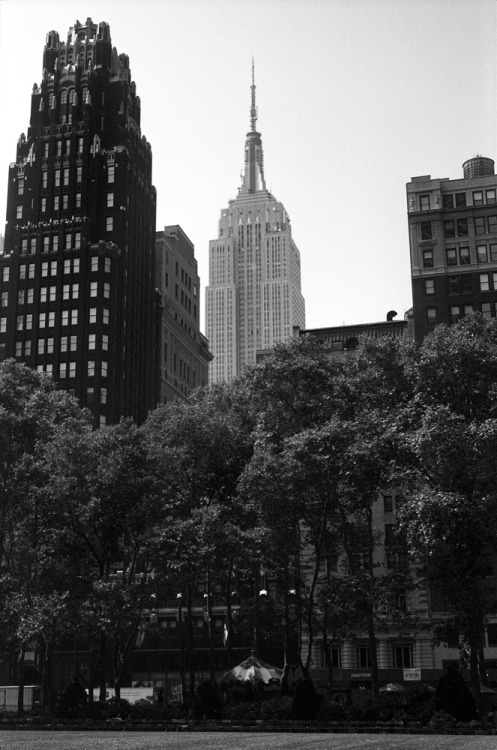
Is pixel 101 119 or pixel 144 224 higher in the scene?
pixel 101 119

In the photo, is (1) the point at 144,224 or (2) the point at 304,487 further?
(1) the point at 144,224

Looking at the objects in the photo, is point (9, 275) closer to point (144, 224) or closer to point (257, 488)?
point (144, 224)

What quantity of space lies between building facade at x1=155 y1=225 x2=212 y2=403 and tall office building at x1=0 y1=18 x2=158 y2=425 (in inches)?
288

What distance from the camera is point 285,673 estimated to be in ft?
164

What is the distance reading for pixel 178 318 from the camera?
548ft

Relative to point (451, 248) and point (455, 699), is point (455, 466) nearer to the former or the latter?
point (455, 699)

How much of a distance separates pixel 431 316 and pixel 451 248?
7.92 metres

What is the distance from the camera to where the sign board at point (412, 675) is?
74.6m

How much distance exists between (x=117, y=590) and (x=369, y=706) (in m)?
14.2

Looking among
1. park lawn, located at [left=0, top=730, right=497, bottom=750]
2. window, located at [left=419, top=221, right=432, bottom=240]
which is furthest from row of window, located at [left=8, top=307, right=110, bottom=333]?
park lawn, located at [left=0, top=730, right=497, bottom=750]

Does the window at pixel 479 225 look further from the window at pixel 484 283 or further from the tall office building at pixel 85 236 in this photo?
the tall office building at pixel 85 236

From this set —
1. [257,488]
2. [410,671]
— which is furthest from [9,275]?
[257,488]

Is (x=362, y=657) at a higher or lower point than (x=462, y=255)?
lower

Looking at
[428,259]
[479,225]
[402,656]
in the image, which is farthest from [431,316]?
[402,656]
